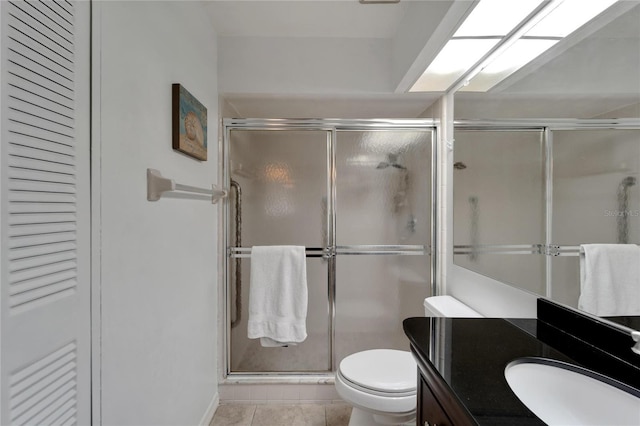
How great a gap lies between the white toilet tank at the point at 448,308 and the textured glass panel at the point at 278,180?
898 millimetres

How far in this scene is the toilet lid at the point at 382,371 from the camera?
1.31m

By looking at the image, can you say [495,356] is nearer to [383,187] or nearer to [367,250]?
[367,250]

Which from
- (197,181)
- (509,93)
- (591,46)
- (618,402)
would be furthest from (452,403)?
(197,181)

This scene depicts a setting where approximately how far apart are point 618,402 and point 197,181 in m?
1.74

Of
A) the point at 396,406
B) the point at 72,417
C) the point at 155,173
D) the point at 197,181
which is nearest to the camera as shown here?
the point at 72,417

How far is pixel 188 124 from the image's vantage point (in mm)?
1367

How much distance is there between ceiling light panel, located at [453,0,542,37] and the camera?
1062mm

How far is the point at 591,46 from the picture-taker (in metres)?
0.90

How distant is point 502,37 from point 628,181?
2.74 ft

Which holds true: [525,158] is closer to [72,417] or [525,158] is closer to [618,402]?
[618,402]

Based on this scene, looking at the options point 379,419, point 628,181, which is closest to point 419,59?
point 628,181

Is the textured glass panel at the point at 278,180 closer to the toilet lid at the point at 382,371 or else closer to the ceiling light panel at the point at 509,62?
the toilet lid at the point at 382,371

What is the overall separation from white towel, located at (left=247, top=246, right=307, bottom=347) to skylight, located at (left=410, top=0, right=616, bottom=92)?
4.52ft

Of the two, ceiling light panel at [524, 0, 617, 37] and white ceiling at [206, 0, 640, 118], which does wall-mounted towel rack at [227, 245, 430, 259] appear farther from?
ceiling light panel at [524, 0, 617, 37]
